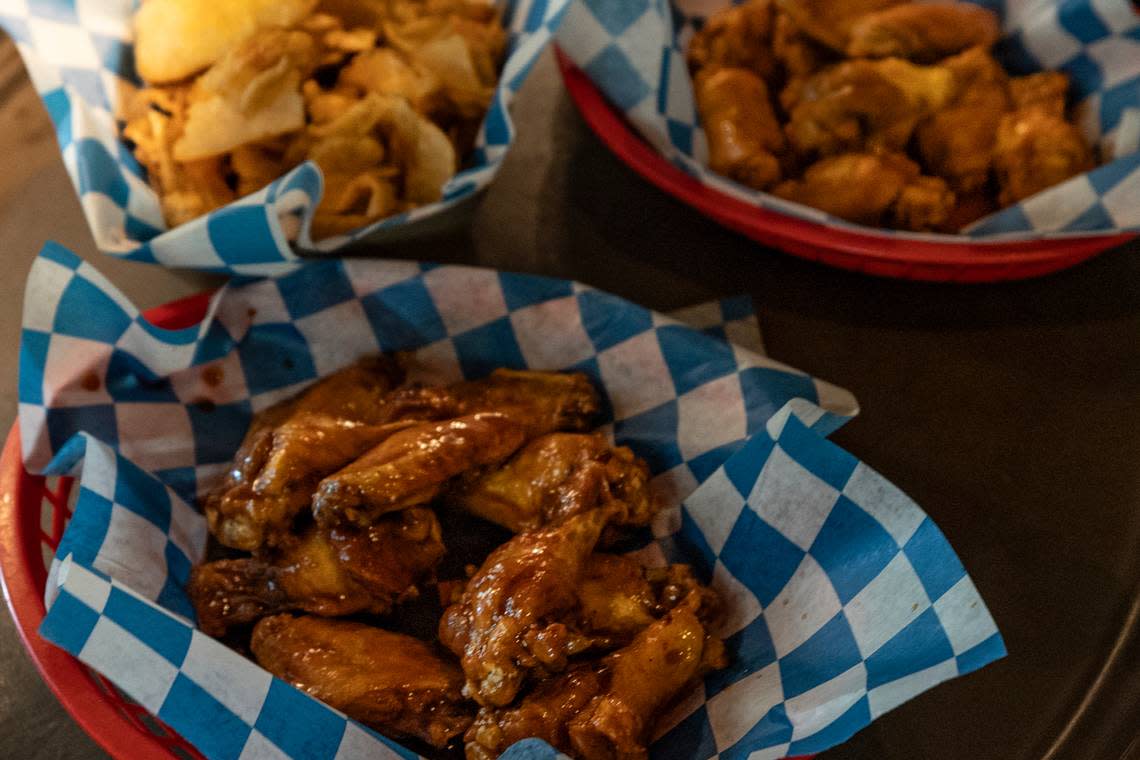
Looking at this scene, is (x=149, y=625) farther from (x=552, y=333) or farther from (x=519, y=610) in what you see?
(x=552, y=333)

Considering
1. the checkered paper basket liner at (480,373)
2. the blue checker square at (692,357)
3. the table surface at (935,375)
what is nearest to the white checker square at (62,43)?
A: the table surface at (935,375)

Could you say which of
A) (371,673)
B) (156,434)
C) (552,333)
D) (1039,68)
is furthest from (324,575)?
(1039,68)

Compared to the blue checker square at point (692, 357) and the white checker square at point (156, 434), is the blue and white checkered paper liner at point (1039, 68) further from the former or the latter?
the white checker square at point (156, 434)

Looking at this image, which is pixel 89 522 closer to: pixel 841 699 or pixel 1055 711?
pixel 841 699

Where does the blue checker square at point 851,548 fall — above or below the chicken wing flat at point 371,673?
above

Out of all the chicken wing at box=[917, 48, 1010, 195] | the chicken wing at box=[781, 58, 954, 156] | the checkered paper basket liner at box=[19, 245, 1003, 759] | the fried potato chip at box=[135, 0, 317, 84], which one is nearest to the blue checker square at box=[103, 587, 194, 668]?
the checkered paper basket liner at box=[19, 245, 1003, 759]

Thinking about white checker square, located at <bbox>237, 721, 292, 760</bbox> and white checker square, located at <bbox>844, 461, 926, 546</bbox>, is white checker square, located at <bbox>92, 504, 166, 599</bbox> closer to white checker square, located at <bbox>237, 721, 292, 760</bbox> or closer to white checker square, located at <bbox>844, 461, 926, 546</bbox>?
white checker square, located at <bbox>237, 721, 292, 760</bbox>
